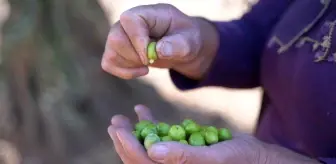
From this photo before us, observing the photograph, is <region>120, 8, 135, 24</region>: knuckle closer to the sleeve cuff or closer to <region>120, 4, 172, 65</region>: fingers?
<region>120, 4, 172, 65</region>: fingers

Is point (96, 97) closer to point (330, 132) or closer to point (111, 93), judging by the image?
point (111, 93)

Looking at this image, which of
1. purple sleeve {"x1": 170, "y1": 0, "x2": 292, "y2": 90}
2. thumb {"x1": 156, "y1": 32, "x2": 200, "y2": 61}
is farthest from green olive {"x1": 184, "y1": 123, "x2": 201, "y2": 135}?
purple sleeve {"x1": 170, "y1": 0, "x2": 292, "y2": 90}

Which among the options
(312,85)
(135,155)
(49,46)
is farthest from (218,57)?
(49,46)

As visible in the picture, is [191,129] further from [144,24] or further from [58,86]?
[58,86]

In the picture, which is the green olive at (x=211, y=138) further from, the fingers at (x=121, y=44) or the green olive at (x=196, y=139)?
the fingers at (x=121, y=44)

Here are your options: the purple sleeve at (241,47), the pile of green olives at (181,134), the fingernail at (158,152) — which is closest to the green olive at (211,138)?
the pile of green olives at (181,134)

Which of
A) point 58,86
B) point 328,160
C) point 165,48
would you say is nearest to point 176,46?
point 165,48
